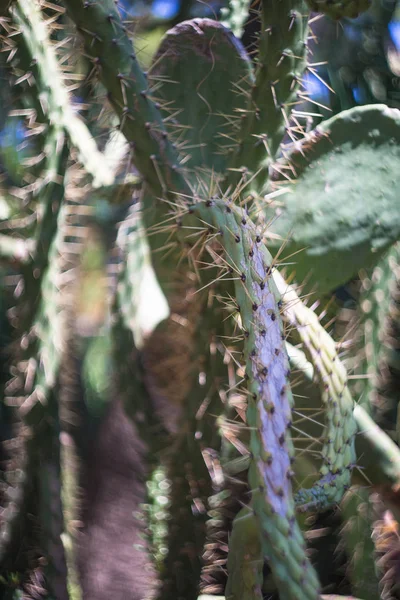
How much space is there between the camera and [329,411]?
2.77 ft

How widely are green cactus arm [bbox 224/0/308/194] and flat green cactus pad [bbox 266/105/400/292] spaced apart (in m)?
0.11

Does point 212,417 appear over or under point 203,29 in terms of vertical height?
under

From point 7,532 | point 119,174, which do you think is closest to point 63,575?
point 7,532

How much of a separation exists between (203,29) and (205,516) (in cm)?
88

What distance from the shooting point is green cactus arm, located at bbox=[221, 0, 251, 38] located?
1.39m

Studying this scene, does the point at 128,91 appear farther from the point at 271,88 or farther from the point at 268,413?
the point at 268,413

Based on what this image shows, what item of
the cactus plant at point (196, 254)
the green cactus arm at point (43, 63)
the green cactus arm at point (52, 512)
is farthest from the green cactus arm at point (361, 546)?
the green cactus arm at point (43, 63)

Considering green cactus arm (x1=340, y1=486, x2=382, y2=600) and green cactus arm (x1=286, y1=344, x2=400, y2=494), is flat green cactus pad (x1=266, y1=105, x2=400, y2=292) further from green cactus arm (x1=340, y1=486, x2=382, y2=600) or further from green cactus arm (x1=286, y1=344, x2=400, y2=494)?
green cactus arm (x1=340, y1=486, x2=382, y2=600)

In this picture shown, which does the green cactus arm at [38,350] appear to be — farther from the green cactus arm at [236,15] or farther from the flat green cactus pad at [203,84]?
the green cactus arm at [236,15]

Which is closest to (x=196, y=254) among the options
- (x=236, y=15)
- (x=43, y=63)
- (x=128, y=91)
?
(x=128, y=91)

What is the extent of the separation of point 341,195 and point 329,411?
521 mm

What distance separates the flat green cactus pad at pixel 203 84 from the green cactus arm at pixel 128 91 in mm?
140

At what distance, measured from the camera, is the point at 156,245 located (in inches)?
50.4

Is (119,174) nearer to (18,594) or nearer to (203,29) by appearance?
(203,29)
